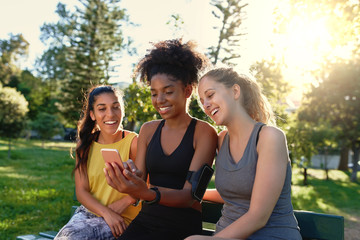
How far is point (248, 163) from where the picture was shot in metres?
2.14

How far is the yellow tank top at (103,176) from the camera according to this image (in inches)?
113

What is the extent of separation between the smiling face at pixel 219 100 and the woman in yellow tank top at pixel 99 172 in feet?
2.85

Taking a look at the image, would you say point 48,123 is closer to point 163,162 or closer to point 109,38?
point 109,38

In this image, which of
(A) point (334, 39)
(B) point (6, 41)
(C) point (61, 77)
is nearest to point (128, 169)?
(A) point (334, 39)

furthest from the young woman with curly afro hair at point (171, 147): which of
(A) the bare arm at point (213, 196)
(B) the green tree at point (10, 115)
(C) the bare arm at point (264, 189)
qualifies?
(B) the green tree at point (10, 115)

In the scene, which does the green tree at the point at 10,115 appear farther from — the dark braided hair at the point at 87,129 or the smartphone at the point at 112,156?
the smartphone at the point at 112,156

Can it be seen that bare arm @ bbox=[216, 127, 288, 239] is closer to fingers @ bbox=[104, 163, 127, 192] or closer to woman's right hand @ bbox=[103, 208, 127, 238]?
fingers @ bbox=[104, 163, 127, 192]

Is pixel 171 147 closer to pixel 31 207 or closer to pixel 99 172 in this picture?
pixel 99 172

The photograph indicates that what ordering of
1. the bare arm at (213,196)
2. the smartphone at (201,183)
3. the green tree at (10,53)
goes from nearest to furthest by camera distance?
the smartphone at (201,183) < the bare arm at (213,196) < the green tree at (10,53)

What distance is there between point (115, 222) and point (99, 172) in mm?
432

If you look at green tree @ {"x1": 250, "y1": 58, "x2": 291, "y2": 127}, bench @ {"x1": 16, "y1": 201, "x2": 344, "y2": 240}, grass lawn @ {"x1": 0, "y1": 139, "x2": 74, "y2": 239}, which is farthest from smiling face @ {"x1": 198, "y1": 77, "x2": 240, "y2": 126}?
grass lawn @ {"x1": 0, "y1": 139, "x2": 74, "y2": 239}

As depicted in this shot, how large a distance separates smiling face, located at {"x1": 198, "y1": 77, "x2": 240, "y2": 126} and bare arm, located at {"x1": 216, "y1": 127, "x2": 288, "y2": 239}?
0.34m

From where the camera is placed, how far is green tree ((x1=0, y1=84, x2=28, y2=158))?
70.8ft

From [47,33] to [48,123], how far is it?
9876mm
